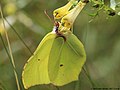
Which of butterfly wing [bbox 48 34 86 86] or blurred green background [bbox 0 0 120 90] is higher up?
butterfly wing [bbox 48 34 86 86]

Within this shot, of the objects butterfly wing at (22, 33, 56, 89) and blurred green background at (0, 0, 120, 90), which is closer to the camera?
butterfly wing at (22, 33, 56, 89)

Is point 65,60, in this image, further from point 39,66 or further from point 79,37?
point 79,37

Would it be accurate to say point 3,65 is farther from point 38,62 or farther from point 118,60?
point 38,62

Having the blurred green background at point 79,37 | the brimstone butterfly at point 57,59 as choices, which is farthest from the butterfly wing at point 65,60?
the blurred green background at point 79,37

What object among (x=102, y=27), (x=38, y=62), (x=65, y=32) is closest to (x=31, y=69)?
(x=38, y=62)

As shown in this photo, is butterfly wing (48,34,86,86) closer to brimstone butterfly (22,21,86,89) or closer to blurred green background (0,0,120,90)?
brimstone butterfly (22,21,86,89)

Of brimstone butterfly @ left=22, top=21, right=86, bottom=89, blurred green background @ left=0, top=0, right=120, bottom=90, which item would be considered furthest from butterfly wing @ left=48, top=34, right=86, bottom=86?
blurred green background @ left=0, top=0, right=120, bottom=90

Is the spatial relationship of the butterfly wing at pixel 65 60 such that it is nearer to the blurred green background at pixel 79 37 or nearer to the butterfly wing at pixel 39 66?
the butterfly wing at pixel 39 66
